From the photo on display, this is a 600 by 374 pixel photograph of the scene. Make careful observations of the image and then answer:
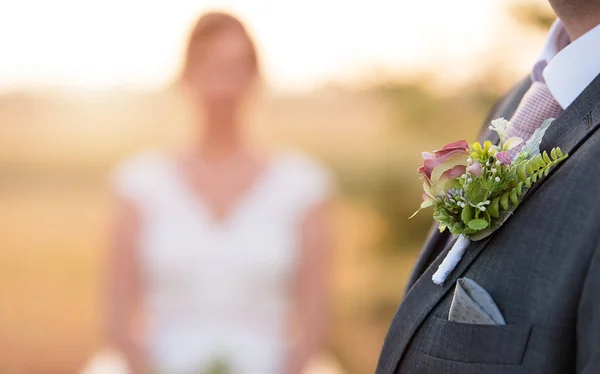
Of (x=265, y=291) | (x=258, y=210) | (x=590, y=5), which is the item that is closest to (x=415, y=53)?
(x=258, y=210)

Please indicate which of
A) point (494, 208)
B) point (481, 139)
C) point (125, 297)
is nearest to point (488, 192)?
point (494, 208)

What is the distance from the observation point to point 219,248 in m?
3.56

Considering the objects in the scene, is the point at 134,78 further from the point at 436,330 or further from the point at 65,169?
the point at 436,330

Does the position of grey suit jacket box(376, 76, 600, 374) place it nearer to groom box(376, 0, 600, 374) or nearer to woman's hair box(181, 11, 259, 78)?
groom box(376, 0, 600, 374)

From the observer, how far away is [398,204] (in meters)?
4.67

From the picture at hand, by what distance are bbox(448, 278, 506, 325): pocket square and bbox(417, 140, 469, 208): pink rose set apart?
0.50 feet

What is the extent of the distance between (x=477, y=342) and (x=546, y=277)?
14 centimetres

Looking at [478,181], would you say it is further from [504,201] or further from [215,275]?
[215,275]

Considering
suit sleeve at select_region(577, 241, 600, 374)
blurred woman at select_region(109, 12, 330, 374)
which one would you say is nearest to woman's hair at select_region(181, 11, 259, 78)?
blurred woman at select_region(109, 12, 330, 374)

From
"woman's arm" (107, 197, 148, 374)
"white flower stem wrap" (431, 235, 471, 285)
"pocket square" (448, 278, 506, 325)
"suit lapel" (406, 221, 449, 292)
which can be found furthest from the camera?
"woman's arm" (107, 197, 148, 374)

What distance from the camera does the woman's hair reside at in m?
3.64

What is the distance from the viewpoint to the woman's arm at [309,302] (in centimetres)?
351

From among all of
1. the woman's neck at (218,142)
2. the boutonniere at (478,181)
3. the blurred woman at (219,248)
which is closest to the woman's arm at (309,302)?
the blurred woman at (219,248)

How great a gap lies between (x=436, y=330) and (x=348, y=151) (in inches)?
149
